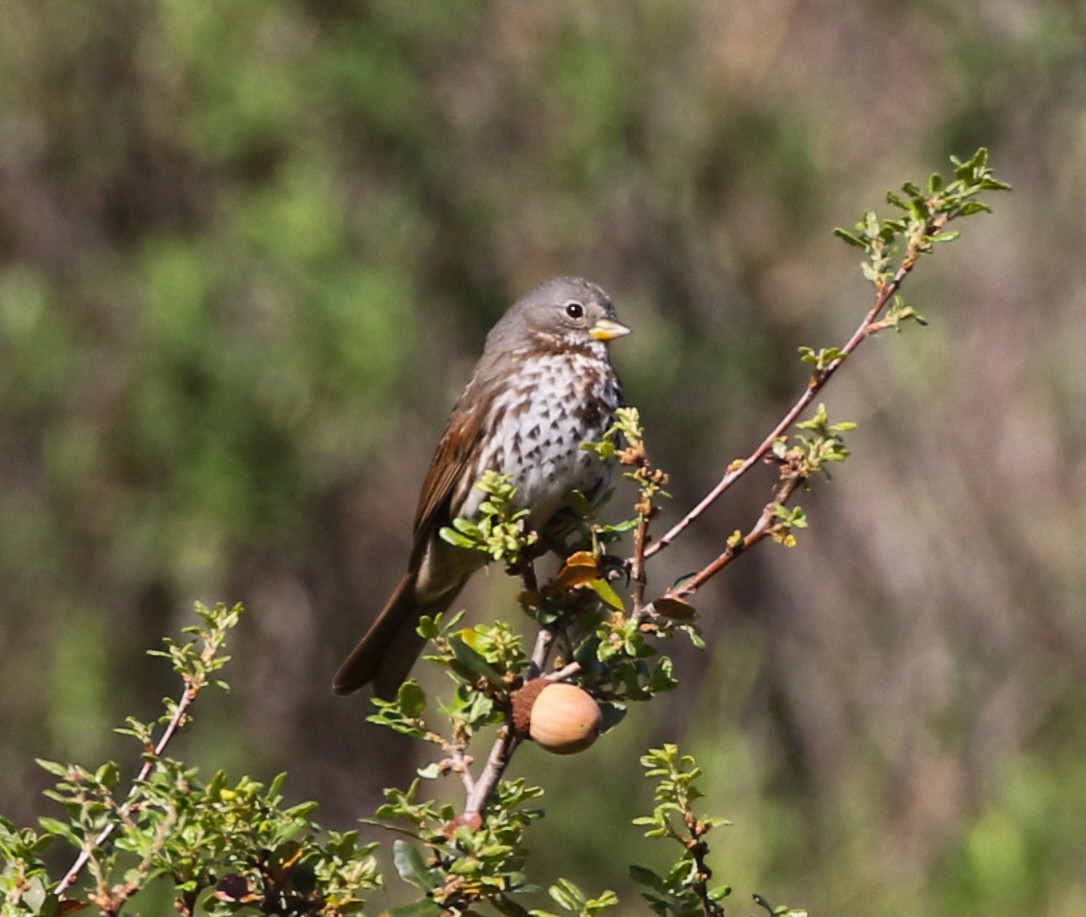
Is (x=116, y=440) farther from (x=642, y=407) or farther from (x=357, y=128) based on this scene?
(x=642, y=407)

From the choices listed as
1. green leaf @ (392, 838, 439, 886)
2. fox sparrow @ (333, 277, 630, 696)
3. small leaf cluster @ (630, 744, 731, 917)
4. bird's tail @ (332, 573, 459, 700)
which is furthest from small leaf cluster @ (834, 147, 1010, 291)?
bird's tail @ (332, 573, 459, 700)

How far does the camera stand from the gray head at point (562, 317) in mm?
4102

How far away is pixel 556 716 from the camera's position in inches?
81.4

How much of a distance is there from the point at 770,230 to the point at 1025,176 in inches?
42.3

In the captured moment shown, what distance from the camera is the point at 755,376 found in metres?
7.78

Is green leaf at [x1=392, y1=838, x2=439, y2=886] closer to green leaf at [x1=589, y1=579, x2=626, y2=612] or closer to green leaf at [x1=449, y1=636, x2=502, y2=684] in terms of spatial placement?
green leaf at [x1=449, y1=636, x2=502, y2=684]

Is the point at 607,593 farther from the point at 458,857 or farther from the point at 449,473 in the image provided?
the point at 449,473

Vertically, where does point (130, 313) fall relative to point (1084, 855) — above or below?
above

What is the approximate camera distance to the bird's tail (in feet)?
12.3

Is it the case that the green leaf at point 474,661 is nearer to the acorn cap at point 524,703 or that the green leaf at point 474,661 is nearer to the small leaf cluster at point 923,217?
the acorn cap at point 524,703

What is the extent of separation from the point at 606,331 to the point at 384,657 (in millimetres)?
877

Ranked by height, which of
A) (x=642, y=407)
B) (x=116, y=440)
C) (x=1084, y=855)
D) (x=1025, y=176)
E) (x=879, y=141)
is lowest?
(x=1084, y=855)

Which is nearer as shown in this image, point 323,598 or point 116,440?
point 116,440

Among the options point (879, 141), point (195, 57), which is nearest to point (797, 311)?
point (879, 141)
